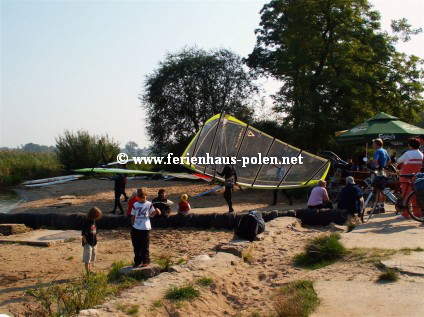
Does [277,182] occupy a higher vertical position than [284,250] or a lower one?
higher

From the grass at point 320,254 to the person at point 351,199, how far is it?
10.8ft

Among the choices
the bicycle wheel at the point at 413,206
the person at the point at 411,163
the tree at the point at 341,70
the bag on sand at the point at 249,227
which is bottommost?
the bag on sand at the point at 249,227

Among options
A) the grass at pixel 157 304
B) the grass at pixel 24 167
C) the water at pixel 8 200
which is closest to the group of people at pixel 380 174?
the grass at pixel 157 304

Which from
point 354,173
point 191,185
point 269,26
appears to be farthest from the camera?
point 269,26

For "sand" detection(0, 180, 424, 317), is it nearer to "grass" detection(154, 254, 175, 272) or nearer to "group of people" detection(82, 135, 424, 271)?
"grass" detection(154, 254, 175, 272)

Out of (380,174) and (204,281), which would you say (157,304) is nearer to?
(204,281)

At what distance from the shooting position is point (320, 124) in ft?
68.1

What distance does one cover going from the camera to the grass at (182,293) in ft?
19.9

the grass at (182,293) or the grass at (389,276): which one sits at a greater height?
the grass at (389,276)

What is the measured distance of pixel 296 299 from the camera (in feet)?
19.1

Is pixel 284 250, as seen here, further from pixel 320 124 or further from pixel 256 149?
pixel 320 124

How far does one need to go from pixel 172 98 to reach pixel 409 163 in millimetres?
24031

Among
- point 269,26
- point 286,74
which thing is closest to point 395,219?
point 286,74

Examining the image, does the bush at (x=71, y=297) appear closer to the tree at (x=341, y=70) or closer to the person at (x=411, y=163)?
the person at (x=411, y=163)
